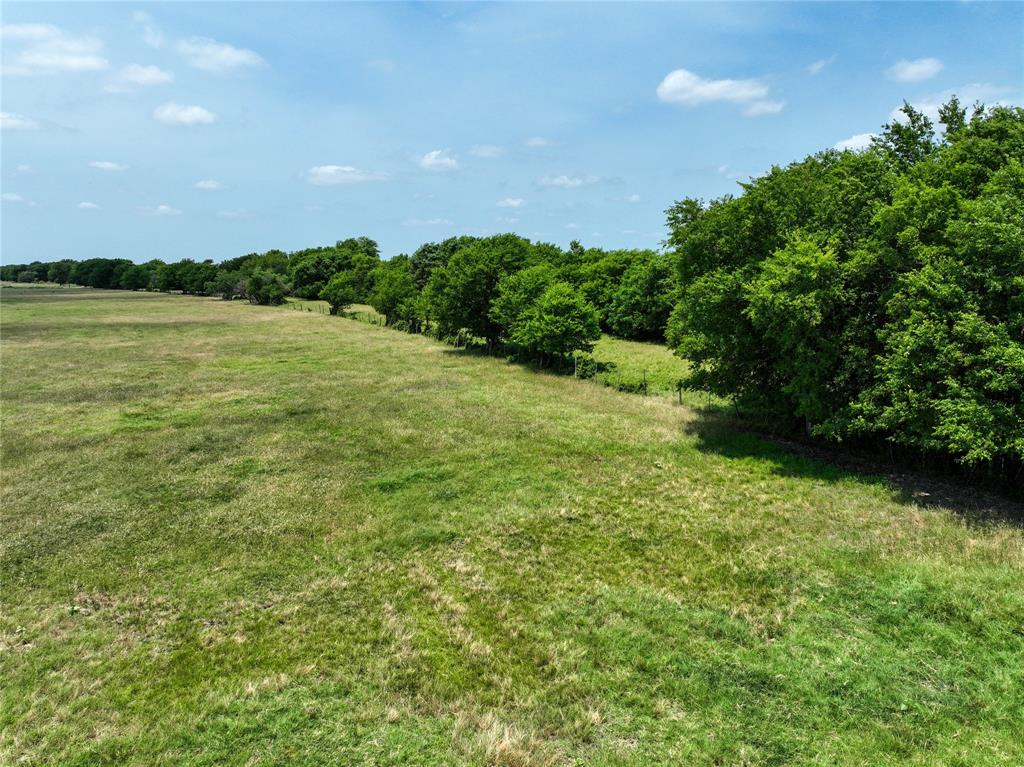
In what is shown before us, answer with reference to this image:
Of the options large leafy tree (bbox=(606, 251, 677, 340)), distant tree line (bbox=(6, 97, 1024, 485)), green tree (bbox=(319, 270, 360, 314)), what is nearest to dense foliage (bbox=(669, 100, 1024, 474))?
distant tree line (bbox=(6, 97, 1024, 485))

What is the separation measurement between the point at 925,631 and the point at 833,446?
49.7 feet

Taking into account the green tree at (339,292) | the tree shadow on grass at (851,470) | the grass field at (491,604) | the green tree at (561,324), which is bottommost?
the grass field at (491,604)

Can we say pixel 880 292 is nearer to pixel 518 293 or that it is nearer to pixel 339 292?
pixel 518 293

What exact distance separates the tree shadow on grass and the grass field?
217 millimetres

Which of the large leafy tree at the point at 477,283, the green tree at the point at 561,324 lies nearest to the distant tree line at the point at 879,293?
the green tree at the point at 561,324

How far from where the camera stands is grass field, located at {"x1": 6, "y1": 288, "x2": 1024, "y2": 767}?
8867mm

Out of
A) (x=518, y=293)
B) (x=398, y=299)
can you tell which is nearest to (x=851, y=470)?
(x=518, y=293)

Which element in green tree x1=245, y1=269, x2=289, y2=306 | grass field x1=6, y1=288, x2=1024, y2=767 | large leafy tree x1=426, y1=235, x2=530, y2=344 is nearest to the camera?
grass field x1=6, y1=288, x2=1024, y2=767

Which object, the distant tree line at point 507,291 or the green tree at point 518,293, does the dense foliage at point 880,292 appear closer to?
the distant tree line at point 507,291

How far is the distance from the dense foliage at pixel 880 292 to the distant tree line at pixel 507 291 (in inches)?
203

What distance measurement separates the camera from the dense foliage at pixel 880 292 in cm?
1661

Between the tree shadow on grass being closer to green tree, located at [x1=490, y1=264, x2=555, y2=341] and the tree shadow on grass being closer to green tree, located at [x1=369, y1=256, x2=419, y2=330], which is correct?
green tree, located at [x1=490, y1=264, x2=555, y2=341]

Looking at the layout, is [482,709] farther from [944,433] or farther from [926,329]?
[926,329]

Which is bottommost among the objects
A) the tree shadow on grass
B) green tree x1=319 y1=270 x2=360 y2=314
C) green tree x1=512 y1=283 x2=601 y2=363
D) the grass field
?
the grass field
